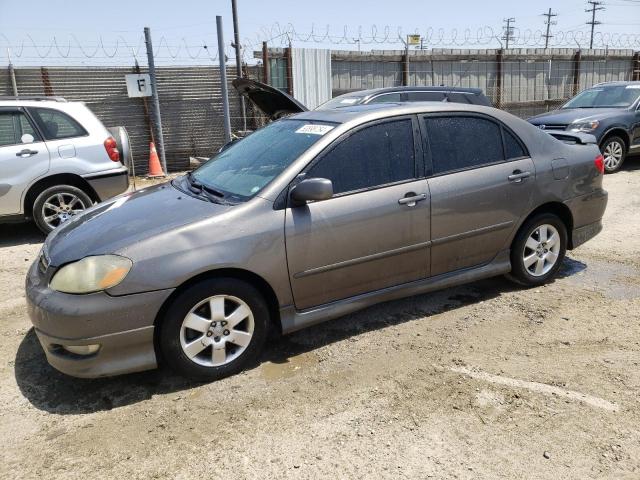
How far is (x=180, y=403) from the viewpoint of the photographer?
3217mm

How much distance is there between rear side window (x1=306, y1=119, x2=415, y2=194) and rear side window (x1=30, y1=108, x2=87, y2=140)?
14.6 feet

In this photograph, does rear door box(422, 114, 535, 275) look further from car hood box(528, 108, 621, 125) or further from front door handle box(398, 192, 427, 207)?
car hood box(528, 108, 621, 125)

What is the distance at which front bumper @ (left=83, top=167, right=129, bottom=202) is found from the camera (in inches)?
270

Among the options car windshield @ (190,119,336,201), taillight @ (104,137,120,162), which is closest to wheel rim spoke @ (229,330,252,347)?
car windshield @ (190,119,336,201)

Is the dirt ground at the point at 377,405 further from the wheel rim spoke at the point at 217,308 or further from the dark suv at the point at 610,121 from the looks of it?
the dark suv at the point at 610,121

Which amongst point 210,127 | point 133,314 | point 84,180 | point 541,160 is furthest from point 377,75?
point 133,314

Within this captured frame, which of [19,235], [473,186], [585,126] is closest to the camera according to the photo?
[473,186]

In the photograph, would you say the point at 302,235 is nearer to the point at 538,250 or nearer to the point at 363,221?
the point at 363,221

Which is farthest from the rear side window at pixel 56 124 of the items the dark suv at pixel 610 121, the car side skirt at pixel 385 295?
the dark suv at pixel 610 121

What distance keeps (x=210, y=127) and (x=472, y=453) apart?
34.8 feet

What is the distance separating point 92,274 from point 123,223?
0.46 m

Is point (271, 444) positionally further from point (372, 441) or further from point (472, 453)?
point (472, 453)

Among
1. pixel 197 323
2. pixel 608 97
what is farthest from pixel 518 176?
pixel 608 97

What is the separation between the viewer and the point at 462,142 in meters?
4.26
